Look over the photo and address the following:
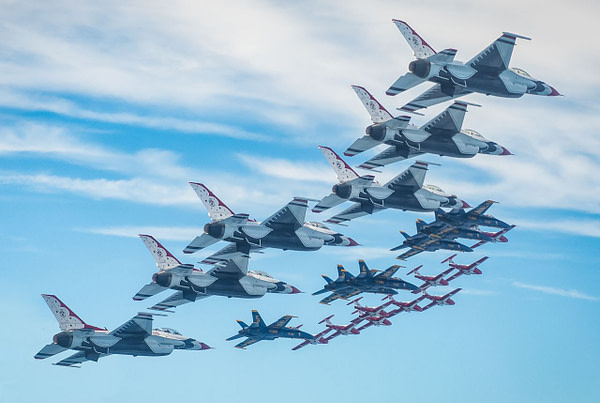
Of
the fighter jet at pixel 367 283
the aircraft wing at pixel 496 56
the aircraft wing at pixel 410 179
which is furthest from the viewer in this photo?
the fighter jet at pixel 367 283

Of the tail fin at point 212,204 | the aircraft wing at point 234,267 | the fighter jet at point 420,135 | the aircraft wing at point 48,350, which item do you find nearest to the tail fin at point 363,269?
the aircraft wing at point 234,267

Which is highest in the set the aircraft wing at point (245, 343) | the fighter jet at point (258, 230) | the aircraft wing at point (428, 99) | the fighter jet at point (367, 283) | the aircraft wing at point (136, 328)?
the aircraft wing at point (428, 99)

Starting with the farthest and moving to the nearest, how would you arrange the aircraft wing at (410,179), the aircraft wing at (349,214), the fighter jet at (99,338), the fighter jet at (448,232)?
the fighter jet at (448,232), the fighter jet at (99,338), the aircraft wing at (349,214), the aircraft wing at (410,179)

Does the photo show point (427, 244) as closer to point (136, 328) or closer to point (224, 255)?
point (224, 255)

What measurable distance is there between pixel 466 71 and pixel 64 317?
222 feet

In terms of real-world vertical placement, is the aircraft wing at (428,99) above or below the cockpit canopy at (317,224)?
above

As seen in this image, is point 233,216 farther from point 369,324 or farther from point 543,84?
point 369,324

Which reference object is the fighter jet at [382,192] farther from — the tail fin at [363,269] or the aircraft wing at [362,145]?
the tail fin at [363,269]

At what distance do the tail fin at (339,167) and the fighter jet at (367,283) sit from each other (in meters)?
31.9

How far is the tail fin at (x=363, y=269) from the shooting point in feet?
519

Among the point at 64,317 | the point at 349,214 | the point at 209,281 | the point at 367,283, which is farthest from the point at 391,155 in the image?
the point at 64,317

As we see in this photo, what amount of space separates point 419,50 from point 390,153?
52.0ft

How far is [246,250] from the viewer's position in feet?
433

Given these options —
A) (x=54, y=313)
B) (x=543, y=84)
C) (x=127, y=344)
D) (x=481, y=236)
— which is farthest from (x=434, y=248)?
(x=54, y=313)
